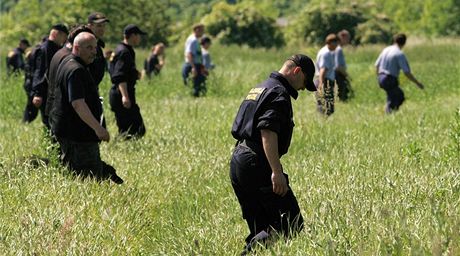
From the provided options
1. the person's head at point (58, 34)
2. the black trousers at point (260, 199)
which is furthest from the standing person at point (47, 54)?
the black trousers at point (260, 199)

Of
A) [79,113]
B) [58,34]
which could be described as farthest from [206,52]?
[79,113]

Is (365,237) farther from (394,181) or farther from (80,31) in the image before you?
(80,31)

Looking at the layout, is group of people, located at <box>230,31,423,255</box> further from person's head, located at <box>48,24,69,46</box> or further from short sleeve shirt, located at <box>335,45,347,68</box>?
short sleeve shirt, located at <box>335,45,347,68</box>

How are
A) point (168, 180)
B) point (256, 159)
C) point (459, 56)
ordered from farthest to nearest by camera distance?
point (459, 56)
point (168, 180)
point (256, 159)

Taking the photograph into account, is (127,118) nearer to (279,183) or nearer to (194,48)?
(279,183)

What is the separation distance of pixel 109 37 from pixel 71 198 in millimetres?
36374

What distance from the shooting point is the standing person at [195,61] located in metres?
17.9

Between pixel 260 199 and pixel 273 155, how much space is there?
16.6 inches

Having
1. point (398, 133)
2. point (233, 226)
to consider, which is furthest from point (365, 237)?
point (398, 133)

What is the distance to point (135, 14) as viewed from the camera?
47.8 meters

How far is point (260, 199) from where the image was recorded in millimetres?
5973

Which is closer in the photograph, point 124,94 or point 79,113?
point 79,113

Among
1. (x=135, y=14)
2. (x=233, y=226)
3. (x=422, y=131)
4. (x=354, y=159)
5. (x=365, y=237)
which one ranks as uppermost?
(x=365, y=237)

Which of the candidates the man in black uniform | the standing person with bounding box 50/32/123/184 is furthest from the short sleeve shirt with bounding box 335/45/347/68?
the man in black uniform
